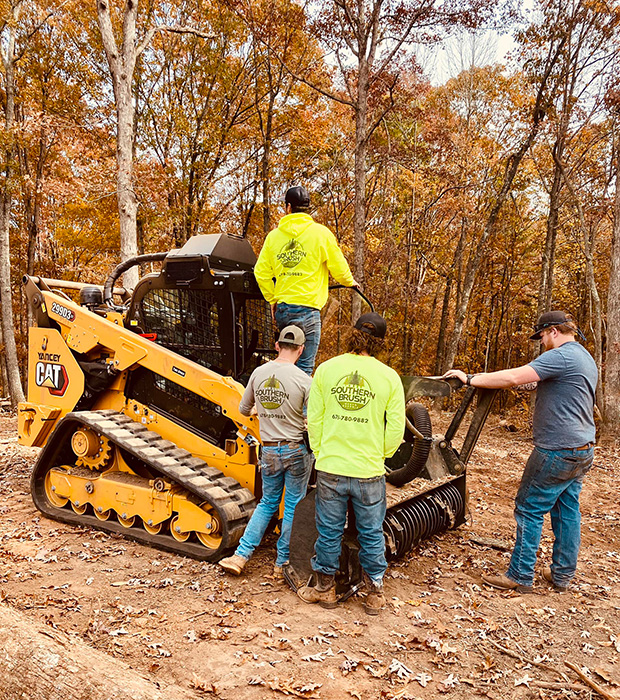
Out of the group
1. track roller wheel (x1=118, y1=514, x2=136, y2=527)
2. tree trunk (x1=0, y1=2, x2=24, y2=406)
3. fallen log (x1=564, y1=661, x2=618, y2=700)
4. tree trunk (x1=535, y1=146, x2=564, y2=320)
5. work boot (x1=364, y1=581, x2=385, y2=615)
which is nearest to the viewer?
fallen log (x1=564, y1=661, x2=618, y2=700)

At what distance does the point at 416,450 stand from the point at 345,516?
40.7 inches

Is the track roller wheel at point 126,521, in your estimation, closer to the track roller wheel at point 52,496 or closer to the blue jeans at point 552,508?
the track roller wheel at point 52,496

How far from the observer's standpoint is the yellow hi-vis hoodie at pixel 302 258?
16.3 ft

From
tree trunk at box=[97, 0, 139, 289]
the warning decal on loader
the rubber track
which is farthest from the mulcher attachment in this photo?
tree trunk at box=[97, 0, 139, 289]

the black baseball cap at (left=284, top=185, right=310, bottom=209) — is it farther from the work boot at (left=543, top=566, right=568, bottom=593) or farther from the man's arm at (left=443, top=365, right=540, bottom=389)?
the work boot at (left=543, top=566, right=568, bottom=593)

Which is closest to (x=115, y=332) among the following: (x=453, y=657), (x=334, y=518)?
(x=334, y=518)

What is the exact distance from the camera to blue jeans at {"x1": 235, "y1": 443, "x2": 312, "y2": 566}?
445cm

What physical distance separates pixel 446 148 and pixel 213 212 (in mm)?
7918

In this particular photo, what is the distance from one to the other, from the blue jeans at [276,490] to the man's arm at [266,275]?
4.93 ft

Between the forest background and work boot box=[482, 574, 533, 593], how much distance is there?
8.04 metres

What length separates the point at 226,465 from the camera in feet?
17.1

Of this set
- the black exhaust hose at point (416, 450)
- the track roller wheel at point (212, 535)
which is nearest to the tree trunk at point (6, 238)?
the track roller wheel at point (212, 535)

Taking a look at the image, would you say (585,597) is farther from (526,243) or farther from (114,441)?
(526,243)

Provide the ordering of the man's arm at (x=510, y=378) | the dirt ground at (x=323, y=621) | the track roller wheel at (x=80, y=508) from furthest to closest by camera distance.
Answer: the track roller wheel at (x=80, y=508)
the man's arm at (x=510, y=378)
the dirt ground at (x=323, y=621)
